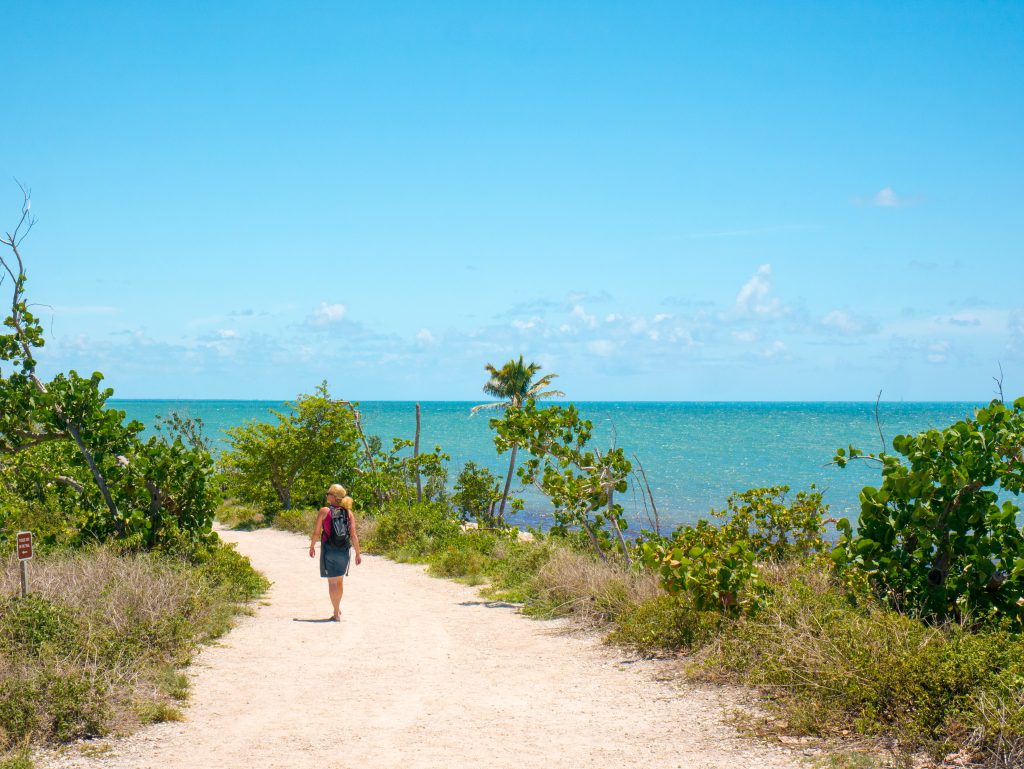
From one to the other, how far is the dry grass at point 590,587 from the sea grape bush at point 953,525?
9.38 feet

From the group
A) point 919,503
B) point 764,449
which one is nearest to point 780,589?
point 919,503

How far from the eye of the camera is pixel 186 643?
8.77m

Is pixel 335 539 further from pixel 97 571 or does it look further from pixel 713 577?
pixel 713 577

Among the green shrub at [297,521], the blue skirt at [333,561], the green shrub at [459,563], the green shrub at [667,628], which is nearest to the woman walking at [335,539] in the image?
the blue skirt at [333,561]

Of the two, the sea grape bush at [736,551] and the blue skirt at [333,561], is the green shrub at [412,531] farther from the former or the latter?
the sea grape bush at [736,551]

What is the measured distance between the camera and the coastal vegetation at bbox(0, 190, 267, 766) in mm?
6609

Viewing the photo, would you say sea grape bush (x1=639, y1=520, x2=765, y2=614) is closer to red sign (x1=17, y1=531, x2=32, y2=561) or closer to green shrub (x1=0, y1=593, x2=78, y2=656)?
green shrub (x1=0, y1=593, x2=78, y2=656)

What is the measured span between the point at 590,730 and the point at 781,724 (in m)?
1.46

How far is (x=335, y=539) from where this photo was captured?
11.5m

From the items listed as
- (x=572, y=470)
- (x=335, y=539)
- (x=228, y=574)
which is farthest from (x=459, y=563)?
(x=228, y=574)

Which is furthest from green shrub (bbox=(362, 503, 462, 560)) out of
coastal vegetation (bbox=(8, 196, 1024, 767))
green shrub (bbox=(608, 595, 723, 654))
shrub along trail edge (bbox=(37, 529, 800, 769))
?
green shrub (bbox=(608, 595, 723, 654))

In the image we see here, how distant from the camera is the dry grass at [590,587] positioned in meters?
10.5

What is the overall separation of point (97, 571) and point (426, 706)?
429 cm

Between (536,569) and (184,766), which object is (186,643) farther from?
(536,569)
